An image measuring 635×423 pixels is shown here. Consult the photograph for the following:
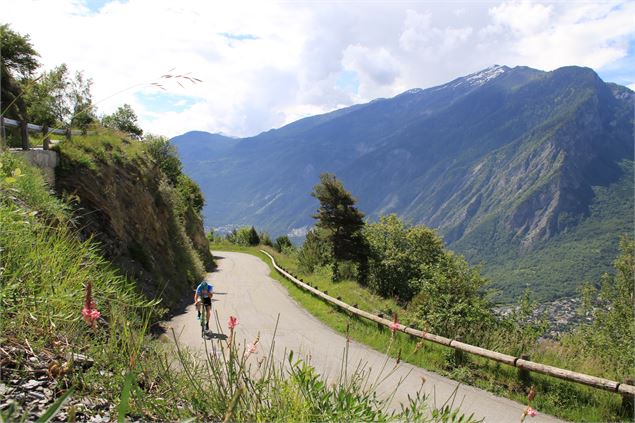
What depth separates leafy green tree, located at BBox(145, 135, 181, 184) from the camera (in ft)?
160

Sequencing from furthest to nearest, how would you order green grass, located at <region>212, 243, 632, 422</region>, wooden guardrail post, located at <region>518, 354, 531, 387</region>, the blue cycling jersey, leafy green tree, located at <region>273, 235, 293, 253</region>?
leafy green tree, located at <region>273, 235, 293, 253</region>, the blue cycling jersey, wooden guardrail post, located at <region>518, 354, 531, 387</region>, green grass, located at <region>212, 243, 632, 422</region>

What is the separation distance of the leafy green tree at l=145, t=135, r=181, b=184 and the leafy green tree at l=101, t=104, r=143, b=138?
1.72m

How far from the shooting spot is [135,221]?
1867 centimetres

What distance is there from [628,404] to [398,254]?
59.0 feet

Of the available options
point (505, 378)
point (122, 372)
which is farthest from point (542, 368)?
point (122, 372)

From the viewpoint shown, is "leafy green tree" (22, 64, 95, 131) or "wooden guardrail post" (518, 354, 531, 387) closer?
"wooden guardrail post" (518, 354, 531, 387)

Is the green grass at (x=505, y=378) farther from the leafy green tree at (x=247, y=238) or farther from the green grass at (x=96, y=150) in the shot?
the leafy green tree at (x=247, y=238)

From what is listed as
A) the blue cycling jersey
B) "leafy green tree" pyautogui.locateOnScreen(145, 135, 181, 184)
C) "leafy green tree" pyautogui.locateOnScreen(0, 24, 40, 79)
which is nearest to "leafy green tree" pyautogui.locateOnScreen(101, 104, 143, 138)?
Answer: "leafy green tree" pyautogui.locateOnScreen(145, 135, 181, 184)

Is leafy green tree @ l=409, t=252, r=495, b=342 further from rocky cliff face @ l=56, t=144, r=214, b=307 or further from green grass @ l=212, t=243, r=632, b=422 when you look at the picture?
rocky cliff face @ l=56, t=144, r=214, b=307

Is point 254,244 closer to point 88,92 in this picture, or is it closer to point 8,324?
point 88,92

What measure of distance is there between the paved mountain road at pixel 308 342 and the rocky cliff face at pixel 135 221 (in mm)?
1970

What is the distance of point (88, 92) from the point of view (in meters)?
45.8

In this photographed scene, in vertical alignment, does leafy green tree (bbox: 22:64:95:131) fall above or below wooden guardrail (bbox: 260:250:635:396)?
above

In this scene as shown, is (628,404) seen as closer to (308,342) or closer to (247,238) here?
(308,342)
